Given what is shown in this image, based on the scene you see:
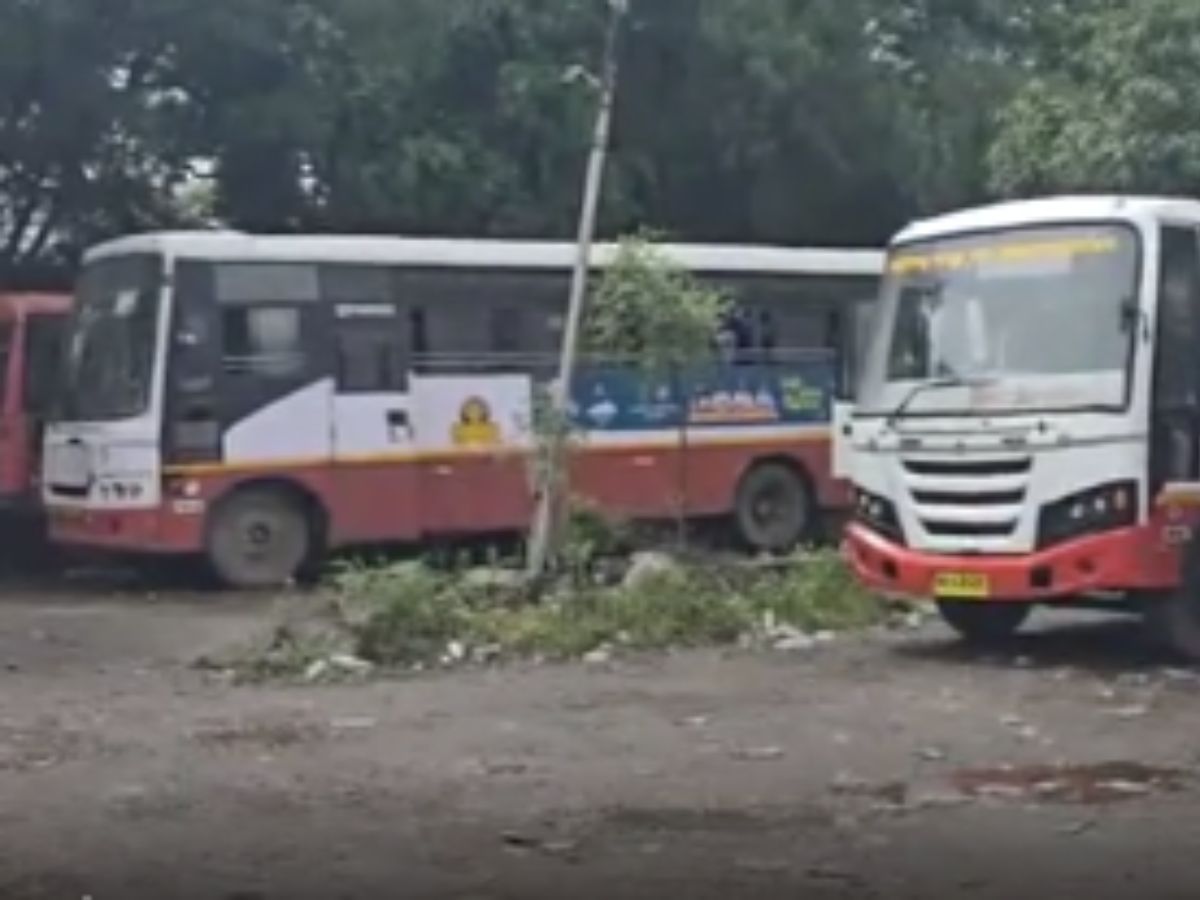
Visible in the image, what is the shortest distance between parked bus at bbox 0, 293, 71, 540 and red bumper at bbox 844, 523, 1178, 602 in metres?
9.37

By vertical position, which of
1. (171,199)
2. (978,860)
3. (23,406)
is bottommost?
(978,860)

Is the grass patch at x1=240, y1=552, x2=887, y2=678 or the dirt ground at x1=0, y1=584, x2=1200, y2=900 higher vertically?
the grass patch at x1=240, y1=552, x2=887, y2=678

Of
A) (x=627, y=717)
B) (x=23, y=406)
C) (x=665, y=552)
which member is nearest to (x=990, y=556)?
(x=627, y=717)

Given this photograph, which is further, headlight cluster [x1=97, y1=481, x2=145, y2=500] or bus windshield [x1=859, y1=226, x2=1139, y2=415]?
headlight cluster [x1=97, y1=481, x2=145, y2=500]

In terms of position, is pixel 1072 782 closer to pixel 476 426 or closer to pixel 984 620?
pixel 984 620

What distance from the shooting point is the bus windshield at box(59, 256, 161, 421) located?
1969cm

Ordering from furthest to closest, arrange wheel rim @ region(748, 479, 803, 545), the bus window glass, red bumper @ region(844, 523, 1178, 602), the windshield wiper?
wheel rim @ region(748, 479, 803, 545) < the bus window glass < the windshield wiper < red bumper @ region(844, 523, 1178, 602)

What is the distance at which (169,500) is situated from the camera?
19531 millimetres

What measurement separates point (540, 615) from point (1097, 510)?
3463mm

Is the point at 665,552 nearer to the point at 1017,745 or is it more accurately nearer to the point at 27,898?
the point at 1017,745

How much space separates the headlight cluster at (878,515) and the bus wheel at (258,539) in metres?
6.77

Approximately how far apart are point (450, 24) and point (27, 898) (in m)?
15.5

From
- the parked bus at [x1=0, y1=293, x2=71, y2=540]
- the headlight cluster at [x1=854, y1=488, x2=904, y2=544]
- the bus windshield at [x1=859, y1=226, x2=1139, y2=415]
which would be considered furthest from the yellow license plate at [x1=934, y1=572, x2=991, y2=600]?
the parked bus at [x1=0, y1=293, x2=71, y2=540]

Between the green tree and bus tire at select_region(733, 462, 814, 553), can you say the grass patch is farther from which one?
the green tree
